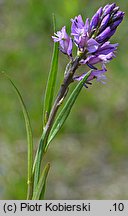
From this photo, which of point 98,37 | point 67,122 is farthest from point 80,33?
point 67,122

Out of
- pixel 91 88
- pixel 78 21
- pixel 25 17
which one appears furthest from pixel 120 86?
pixel 78 21

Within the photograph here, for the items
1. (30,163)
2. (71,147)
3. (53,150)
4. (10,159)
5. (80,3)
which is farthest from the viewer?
(71,147)

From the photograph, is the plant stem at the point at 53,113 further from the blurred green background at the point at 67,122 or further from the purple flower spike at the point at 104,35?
the blurred green background at the point at 67,122

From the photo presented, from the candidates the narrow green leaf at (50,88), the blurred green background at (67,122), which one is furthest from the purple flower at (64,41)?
the blurred green background at (67,122)

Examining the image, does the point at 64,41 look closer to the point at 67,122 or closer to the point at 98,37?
the point at 98,37

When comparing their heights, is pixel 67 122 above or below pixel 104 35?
above

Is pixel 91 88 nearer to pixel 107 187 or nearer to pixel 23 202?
pixel 107 187

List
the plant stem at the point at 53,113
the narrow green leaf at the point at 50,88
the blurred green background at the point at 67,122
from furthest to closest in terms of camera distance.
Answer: the blurred green background at the point at 67,122 → the narrow green leaf at the point at 50,88 → the plant stem at the point at 53,113

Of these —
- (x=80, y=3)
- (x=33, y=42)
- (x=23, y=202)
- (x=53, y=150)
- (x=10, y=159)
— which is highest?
(x=80, y=3)
